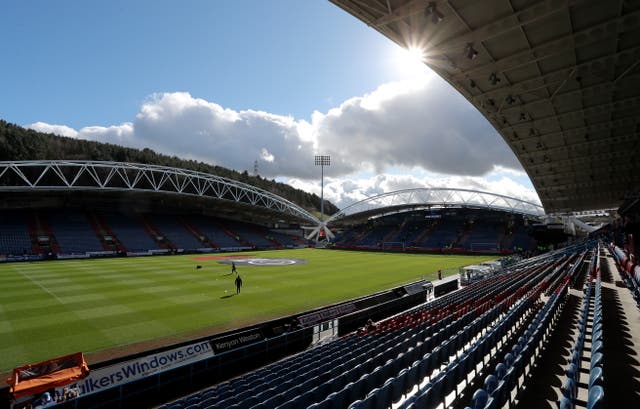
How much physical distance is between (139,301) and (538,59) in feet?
78.6

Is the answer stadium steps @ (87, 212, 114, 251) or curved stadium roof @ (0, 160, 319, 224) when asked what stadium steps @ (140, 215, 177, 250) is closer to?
curved stadium roof @ (0, 160, 319, 224)

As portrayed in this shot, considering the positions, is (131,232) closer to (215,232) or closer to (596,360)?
(215,232)

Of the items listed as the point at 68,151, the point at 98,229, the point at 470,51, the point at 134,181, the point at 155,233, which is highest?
the point at 68,151

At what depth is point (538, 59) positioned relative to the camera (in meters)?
12.2

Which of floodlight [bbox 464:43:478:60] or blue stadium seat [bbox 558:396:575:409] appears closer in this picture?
blue stadium seat [bbox 558:396:575:409]

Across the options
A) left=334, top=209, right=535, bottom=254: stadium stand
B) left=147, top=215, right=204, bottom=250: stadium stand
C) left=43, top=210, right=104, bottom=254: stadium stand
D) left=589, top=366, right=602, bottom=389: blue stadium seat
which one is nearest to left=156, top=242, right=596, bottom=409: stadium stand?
left=589, top=366, right=602, bottom=389: blue stadium seat

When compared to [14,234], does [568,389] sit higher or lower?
lower

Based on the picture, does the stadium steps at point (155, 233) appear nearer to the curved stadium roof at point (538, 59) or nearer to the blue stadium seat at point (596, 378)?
the curved stadium roof at point (538, 59)

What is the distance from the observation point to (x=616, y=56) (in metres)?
11.9

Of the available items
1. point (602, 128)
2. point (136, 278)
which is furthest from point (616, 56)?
point (136, 278)

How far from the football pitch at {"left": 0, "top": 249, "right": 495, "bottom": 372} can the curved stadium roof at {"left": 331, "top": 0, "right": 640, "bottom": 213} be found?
14.4m

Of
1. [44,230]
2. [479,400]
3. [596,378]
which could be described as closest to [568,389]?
[596,378]

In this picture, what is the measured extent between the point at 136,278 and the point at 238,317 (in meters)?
16.1

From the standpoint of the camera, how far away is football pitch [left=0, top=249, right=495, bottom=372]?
13.5m
